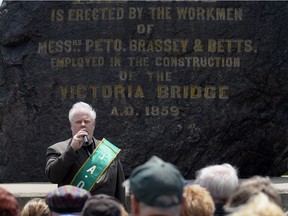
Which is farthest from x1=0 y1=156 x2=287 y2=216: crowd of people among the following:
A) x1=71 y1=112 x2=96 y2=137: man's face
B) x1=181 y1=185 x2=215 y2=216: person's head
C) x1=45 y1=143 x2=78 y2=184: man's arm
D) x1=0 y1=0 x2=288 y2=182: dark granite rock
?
x1=0 y1=0 x2=288 y2=182: dark granite rock

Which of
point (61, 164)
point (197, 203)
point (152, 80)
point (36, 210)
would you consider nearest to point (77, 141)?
point (61, 164)

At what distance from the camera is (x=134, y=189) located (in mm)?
2691

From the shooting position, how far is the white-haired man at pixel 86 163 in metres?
5.15

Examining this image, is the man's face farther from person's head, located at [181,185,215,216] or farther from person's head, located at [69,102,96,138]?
person's head, located at [181,185,215,216]

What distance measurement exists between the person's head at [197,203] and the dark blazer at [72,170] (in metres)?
1.87

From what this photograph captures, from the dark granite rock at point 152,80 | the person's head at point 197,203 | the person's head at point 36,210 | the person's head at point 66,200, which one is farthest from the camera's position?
the dark granite rock at point 152,80

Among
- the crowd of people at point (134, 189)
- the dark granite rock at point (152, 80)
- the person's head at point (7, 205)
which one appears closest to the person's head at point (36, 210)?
the crowd of people at point (134, 189)

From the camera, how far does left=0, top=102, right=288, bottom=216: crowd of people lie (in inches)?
106

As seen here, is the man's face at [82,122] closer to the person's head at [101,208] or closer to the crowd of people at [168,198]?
the crowd of people at [168,198]

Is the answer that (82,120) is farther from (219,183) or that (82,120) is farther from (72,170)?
(219,183)

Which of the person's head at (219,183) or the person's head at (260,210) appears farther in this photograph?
the person's head at (219,183)

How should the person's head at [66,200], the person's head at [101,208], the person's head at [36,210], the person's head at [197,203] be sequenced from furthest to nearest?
the person's head at [36,210]
the person's head at [66,200]
the person's head at [197,203]
the person's head at [101,208]

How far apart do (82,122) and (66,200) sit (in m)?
1.80

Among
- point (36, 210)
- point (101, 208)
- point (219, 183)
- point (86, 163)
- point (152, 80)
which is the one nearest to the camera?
point (101, 208)
